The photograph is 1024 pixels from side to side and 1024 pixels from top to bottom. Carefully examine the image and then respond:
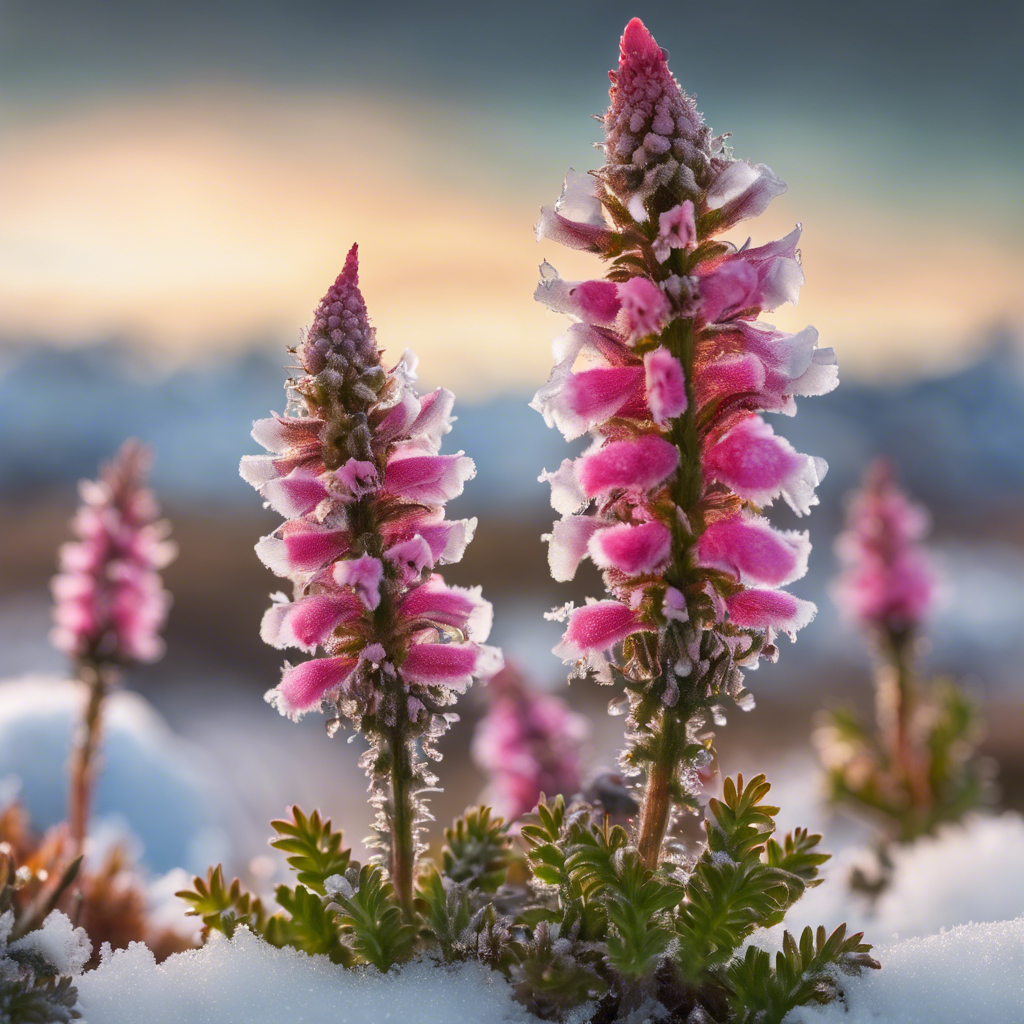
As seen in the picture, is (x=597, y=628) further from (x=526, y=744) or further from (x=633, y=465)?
(x=526, y=744)

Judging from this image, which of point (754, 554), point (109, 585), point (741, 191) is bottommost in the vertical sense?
point (754, 554)

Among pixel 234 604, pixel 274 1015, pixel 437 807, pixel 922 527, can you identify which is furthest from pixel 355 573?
pixel 234 604

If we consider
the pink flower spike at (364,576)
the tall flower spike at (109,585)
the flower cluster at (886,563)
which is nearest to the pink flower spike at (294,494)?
the pink flower spike at (364,576)

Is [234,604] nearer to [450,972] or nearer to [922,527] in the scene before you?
[922,527]

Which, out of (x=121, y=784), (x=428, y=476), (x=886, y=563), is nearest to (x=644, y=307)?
(x=428, y=476)

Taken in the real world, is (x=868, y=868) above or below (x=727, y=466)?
below

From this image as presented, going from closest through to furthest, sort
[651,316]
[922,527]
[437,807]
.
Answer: [651,316]
[922,527]
[437,807]

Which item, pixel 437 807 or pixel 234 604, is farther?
pixel 234 604
